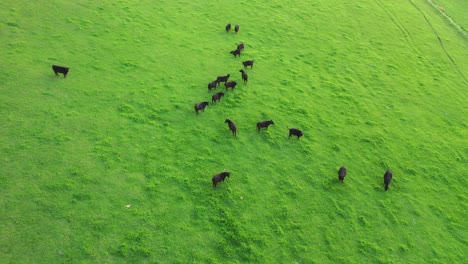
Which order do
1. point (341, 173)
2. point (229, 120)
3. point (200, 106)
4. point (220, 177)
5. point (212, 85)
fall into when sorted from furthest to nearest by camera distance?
point (212, 85)
point (200, 106)
point (229, 120)
point (341, 173)
point (220, 177)

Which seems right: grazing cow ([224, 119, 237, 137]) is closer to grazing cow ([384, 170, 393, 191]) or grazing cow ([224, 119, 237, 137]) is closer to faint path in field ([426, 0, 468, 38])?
grazing cow ([384, 170, 393, 191])

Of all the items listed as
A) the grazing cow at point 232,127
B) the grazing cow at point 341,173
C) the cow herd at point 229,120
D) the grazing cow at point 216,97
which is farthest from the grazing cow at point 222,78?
the grazing cow at point 341,173

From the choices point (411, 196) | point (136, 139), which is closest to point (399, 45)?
point (411, 196)

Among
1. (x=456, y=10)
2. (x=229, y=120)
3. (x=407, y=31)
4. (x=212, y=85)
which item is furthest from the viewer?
(x=456, y=10)

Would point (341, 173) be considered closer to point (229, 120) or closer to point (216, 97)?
point (229, 120)

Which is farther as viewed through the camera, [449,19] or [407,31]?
[449,19]

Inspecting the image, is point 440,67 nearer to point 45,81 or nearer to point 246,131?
point 246,131

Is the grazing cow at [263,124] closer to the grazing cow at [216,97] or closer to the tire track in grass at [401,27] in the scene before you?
the grazing cow at [216,97]

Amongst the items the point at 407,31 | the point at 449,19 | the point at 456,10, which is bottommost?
the point at 407,31

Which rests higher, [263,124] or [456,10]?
[456,10]

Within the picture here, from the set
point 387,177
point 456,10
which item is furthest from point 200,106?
point 456,10
